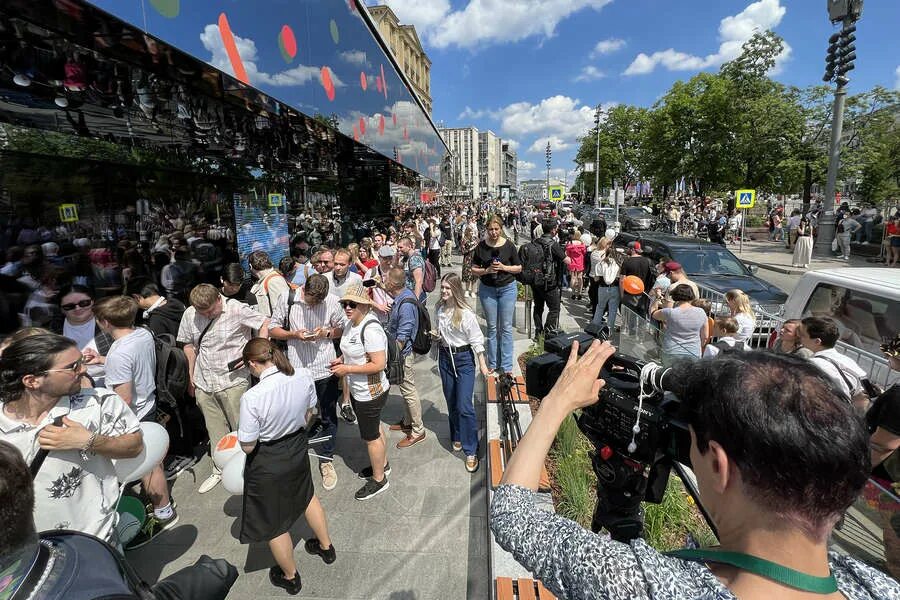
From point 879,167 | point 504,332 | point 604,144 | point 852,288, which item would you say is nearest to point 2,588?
point 504,332

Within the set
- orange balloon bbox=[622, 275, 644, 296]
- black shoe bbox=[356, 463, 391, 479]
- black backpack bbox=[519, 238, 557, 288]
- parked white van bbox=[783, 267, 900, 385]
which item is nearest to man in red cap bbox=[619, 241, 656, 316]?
black backpack bbox=[519, 238, 557, 288]

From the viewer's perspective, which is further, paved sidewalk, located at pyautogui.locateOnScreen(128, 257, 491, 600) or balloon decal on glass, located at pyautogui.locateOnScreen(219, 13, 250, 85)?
balloon decal on glass, located at pyautogui.locateOnScreen(219, 13, 250, 85)

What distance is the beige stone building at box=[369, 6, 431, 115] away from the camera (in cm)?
4668

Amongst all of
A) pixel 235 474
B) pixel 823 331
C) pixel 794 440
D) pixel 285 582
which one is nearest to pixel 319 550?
pixel 285 582

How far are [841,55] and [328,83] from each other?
1656cm

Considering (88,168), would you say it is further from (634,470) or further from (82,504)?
(634,470)

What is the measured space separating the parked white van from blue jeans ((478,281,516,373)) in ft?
9.91

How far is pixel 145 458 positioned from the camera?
9.24 feet

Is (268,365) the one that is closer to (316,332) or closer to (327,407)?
(316,332)

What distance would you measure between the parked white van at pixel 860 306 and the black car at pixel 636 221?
2272 cm

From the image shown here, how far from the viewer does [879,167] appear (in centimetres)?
2538

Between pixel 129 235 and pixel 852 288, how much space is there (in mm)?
9598

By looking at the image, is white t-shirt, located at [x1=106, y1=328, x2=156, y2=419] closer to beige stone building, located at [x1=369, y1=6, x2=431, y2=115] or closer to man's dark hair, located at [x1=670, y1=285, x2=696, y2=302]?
man's dark hair, located at [x1=670, y1=285, x2=696, y2=302]

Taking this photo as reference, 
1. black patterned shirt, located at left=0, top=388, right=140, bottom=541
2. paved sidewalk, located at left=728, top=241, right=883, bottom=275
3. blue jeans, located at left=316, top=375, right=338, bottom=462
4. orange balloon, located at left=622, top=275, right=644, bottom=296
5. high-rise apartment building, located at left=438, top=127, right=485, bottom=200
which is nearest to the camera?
black patterned shirt, located at left=0, top=388, right=140, bottom=541
